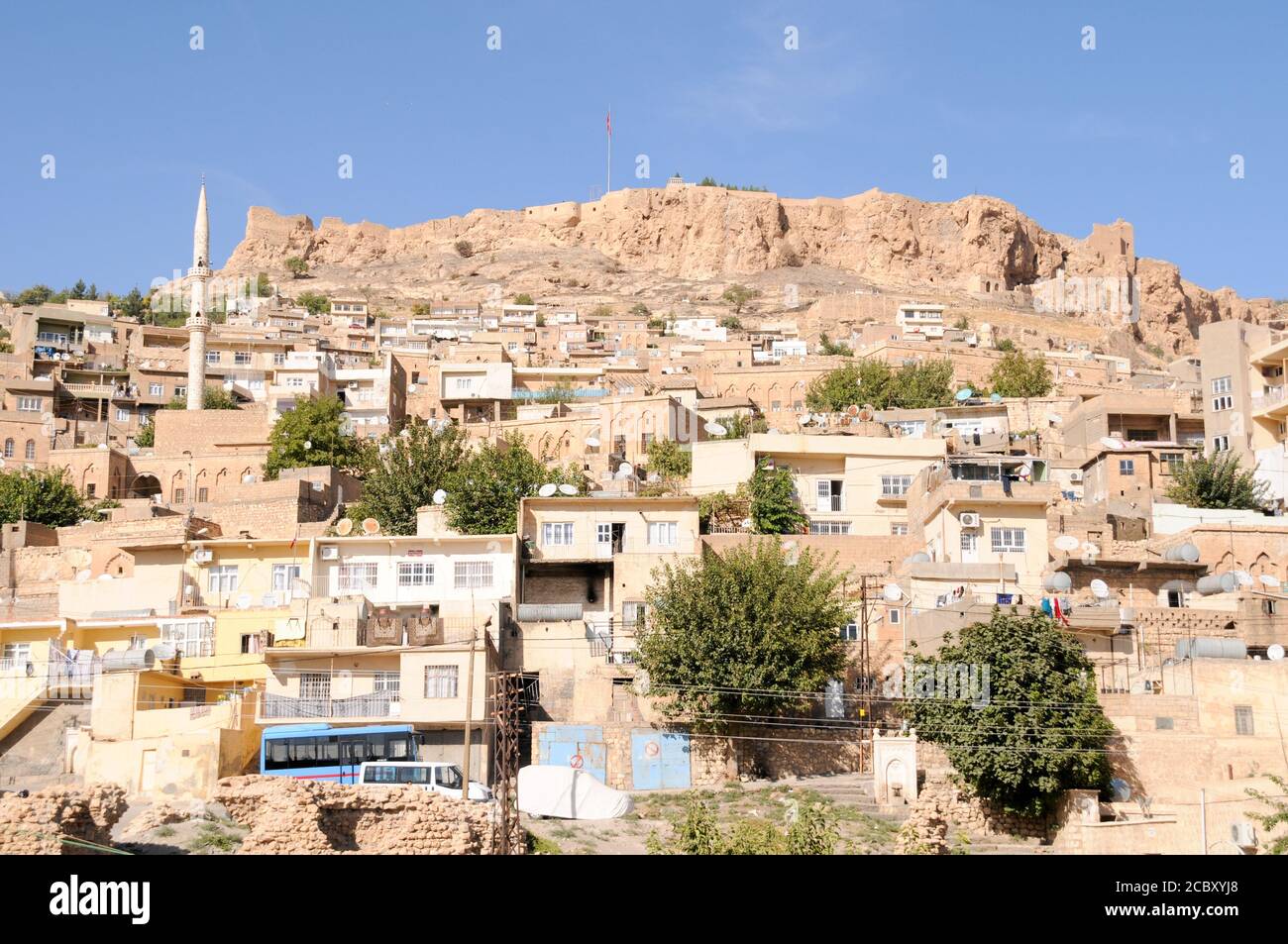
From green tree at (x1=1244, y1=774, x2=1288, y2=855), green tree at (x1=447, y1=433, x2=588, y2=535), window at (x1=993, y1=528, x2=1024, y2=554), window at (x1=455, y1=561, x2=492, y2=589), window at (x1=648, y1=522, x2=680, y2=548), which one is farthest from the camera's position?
green tree at (x1=447, y1=433, x2=588, y2=535)

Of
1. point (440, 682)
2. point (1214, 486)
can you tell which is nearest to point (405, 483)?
point (440, 682)

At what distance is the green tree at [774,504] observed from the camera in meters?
38.6

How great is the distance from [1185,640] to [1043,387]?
34.4 metres

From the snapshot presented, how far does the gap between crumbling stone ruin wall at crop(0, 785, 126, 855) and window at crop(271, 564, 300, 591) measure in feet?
56.3

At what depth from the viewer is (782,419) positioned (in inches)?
2160

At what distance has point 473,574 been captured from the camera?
34.3m

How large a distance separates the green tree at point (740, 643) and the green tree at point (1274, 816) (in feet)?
27.3

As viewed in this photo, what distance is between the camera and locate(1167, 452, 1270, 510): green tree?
132 feet

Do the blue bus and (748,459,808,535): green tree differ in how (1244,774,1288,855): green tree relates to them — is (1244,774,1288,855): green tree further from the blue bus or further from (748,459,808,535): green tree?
(748,459,808,535): green tree

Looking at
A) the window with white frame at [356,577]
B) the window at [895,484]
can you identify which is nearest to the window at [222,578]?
the window with white frame at [356,577]

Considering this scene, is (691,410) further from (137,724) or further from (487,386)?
(137,724)

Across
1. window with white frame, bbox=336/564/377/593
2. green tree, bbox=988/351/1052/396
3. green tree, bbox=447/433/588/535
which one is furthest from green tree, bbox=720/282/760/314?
window with white frame, bbox=336/564/377/593

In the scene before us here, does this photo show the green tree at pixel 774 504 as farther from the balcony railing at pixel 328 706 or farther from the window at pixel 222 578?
the window at pixel 222 578
